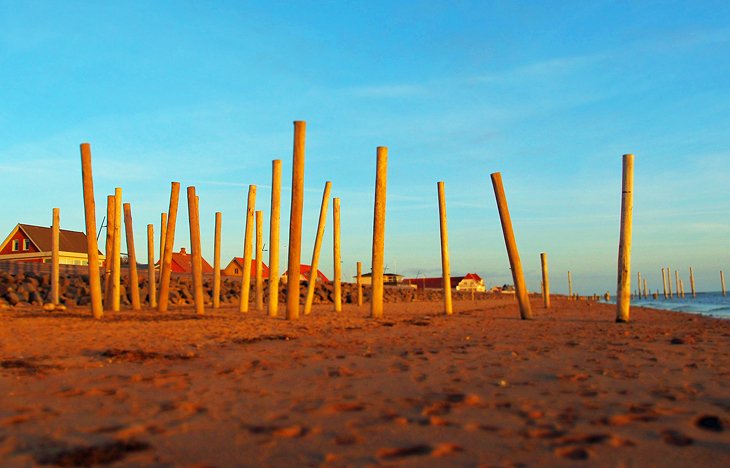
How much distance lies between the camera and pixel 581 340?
935 cm

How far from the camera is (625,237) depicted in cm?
1343

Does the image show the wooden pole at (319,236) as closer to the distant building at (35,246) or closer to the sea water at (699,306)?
the sea water at (699,306)

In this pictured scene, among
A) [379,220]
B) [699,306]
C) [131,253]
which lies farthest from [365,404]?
[699,306]

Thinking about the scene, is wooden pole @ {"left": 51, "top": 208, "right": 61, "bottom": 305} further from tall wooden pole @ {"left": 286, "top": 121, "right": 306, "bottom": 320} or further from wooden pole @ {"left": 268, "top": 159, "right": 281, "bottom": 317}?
tall wooden pole @ {"left": 286, "top": 121, "right": 306, "bottom": 320}

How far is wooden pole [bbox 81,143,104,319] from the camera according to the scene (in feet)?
47.6

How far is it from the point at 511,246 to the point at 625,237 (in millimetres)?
2957

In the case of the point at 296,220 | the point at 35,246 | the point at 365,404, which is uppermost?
the point at 35,246

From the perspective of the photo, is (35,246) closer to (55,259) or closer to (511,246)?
(55,259)

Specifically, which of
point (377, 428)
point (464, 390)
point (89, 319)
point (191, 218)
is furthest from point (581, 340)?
point (191, 218)

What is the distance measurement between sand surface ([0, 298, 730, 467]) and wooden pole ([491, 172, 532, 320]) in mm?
6907

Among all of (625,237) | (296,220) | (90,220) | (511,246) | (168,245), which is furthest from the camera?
(168,245)

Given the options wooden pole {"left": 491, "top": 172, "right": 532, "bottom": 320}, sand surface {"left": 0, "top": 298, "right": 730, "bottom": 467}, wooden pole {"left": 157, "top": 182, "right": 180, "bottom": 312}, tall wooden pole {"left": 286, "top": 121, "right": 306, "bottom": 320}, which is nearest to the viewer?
sand surface {"left": 0, "top": 298, "right": 730, "bottom": 467}

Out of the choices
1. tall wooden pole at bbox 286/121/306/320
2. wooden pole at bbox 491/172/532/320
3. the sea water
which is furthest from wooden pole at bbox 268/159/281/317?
the sea water

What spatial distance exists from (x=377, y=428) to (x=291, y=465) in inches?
33.9
